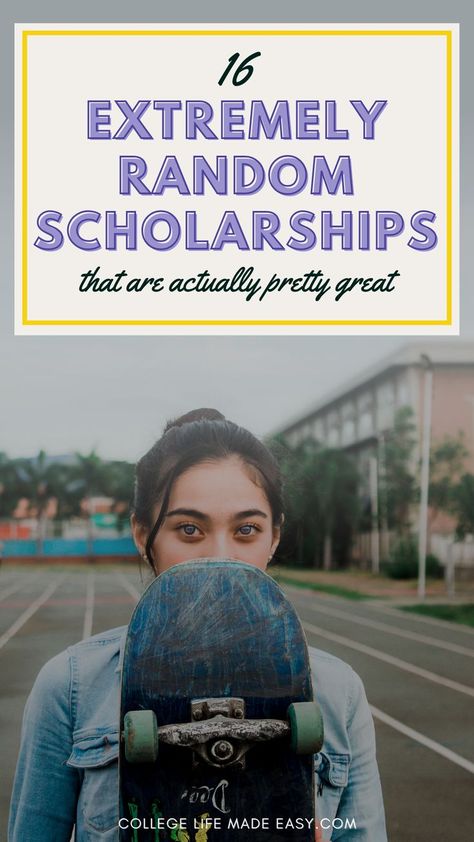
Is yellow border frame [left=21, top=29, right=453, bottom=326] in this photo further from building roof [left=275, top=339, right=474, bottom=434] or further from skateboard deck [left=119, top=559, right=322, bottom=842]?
skateboard deck [left=119, top=559, right=322, bottom=842]

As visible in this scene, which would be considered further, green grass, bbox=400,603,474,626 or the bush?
the bush

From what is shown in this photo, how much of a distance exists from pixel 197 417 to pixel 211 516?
0.18m

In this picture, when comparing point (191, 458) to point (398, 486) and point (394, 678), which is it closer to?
point (394, 678)

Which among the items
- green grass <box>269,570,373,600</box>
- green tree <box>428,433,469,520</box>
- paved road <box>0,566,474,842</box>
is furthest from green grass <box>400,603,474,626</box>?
green tree <box>428,433,469,520</box>

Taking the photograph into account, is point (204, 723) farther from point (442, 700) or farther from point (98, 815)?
point (442, 700)

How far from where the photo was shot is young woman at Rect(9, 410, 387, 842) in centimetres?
115

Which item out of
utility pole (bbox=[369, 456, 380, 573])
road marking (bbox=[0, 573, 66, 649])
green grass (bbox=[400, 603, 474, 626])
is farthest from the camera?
utility pole (bbox=[369, 456, 380, 573])

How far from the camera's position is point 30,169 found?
2.87 metres

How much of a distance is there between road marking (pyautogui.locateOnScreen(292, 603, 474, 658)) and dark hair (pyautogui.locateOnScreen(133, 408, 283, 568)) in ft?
24.6

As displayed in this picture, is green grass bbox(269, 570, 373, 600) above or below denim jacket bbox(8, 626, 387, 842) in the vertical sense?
below

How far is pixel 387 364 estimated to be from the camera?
5551 millimetres

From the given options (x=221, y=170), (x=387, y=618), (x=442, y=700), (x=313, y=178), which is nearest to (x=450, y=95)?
(x=313, y=178)

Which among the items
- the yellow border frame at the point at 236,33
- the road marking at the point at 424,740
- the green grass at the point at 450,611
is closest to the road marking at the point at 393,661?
the road marking at the point at 424,740

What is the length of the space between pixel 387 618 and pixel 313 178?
31.5ft
